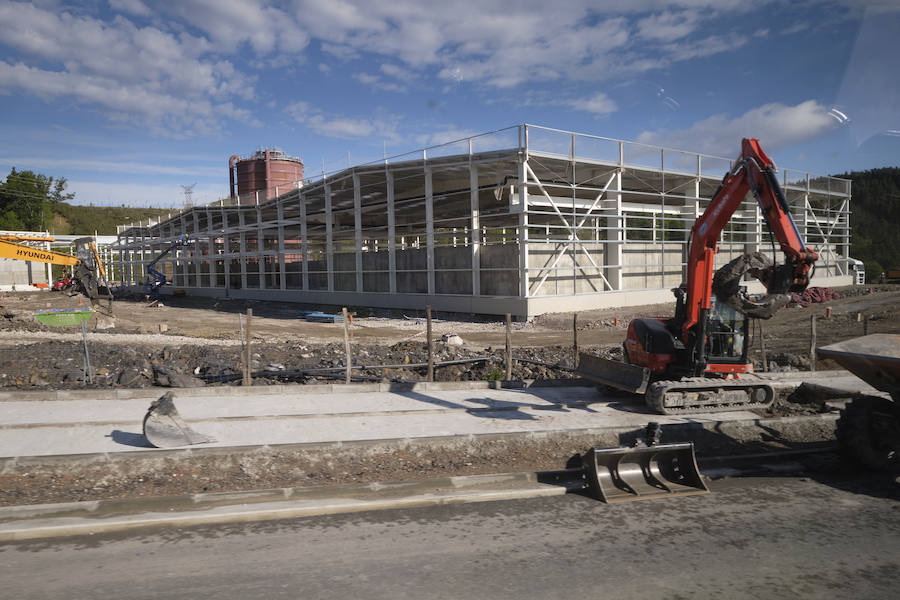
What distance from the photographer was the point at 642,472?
6852 mm

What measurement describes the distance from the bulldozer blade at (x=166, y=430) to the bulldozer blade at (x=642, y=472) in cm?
511

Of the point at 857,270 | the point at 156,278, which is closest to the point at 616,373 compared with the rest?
the point at 156,278

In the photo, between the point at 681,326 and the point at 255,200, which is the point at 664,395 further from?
the point at 255,200

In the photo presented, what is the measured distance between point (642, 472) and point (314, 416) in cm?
515

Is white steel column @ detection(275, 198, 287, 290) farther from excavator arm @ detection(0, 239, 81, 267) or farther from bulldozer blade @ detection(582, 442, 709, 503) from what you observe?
bulldozer blade @ detection(582, 442, 709, 503)

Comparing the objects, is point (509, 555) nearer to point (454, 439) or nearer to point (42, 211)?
point (454, 439)

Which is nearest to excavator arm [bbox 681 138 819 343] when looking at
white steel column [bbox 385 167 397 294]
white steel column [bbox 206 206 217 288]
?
white steel column [bbox 385 167 397 294]

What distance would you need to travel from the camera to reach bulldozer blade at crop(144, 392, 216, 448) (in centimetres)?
736

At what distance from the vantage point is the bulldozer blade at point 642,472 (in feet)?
21.2

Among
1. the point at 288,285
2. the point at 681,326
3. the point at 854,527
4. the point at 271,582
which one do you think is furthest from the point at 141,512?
the point at 288,285

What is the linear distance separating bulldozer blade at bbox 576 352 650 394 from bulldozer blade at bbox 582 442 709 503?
271 cm

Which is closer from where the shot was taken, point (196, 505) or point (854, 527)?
point (854, 527)

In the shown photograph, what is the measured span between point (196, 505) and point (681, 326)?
26.3 feet

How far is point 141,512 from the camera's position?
230 inches
